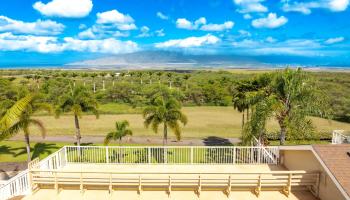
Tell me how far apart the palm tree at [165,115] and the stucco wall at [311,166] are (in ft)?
27.4

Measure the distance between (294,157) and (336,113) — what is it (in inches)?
1408

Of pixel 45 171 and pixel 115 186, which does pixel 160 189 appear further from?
pixel 45 171

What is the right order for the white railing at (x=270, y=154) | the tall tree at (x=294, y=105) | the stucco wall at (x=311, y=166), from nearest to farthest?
the stucco wall at (x=311, y=166) < the white railing at (x=270, y=154) < the tall tree at (x=294, y=105)

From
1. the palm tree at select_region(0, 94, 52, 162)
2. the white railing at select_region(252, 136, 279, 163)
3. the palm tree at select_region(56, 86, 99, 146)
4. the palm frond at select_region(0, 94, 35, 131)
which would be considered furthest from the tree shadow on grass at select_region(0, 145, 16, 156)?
the white railing at select_region(252, 136, 279, 163)

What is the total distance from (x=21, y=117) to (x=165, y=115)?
31.6ft

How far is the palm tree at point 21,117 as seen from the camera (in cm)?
1501

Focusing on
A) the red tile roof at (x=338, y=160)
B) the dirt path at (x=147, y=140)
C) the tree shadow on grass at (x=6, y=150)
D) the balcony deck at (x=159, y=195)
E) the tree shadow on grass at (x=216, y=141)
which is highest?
the red tile roof at (x=338, y=160)

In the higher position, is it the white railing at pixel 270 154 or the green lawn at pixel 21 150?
the white railing at pixel 270 154

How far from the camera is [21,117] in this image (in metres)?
18.9

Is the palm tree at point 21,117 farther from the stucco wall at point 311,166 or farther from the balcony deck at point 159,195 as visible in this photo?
the stucco wall at point 311,166

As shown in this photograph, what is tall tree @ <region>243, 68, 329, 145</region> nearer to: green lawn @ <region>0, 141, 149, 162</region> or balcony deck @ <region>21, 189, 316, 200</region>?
balcony deck @ <region>21, 189, 316, 200</region>

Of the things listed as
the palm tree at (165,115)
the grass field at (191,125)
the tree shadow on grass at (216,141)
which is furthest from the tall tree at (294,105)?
the grass field at (191,125)

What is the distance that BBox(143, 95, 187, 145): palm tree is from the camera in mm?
22333

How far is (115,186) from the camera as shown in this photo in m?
13.6
